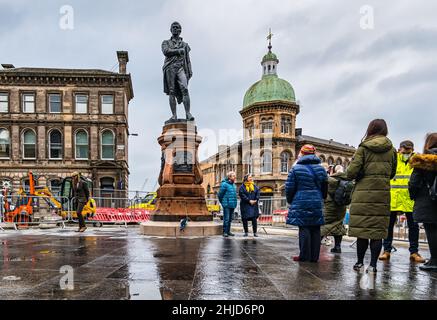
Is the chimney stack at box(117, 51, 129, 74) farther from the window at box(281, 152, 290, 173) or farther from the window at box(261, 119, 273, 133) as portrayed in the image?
the window at box(281, 152, 290, 173)

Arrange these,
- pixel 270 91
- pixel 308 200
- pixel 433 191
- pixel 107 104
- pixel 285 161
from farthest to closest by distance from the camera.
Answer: pixel 270 91, pixel 285 161, pixel 107 104, pixel 308 200, pixel 433 191

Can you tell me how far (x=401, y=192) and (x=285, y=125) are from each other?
127ft

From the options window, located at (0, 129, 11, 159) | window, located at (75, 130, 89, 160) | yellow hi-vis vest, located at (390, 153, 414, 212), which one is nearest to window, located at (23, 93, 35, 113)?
window, located at (0, 129, 11, 159)

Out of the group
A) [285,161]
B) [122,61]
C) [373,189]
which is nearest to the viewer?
[373,189]

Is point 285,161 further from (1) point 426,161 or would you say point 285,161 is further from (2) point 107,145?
(1) point 426,161

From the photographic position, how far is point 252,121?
44.9 m

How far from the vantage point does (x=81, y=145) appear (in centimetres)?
3238

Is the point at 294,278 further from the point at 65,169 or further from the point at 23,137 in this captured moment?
the point at 23,137

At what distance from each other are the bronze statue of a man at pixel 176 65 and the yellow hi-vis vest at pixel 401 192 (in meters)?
5.50

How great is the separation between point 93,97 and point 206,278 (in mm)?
32059

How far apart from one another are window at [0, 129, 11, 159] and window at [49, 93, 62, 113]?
4.69 metres

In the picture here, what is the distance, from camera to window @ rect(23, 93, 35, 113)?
32000 mm

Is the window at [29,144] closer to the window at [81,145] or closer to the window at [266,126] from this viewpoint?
the window at [81,145]

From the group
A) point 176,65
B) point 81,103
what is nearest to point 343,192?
point 176,65
